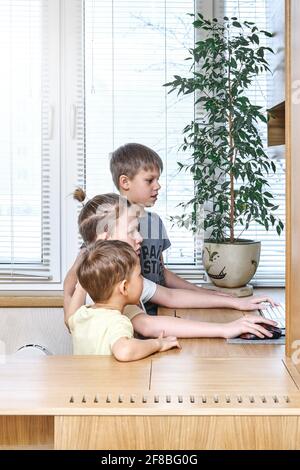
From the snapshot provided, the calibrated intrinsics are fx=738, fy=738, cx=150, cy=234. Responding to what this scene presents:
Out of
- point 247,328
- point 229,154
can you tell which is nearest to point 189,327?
point 247,328

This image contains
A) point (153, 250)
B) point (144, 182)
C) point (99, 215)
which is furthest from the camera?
point (153, 250)

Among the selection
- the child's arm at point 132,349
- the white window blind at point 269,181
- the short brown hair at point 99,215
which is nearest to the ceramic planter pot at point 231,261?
the white window blind at point 269,181

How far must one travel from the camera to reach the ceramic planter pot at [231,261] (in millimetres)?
2826

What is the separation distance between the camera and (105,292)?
73.2 inches

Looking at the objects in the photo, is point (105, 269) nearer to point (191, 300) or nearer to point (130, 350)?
point (130, 350)

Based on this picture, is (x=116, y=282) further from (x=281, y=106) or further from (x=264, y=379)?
(x=281, y=106)

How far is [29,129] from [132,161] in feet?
2.71

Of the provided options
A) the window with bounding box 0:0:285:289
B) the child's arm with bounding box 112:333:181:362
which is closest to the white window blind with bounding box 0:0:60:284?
the window with bounding box 0:0:285:289

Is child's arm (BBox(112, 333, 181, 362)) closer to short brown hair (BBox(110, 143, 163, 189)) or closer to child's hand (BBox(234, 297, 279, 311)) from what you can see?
child's hand (BBox(234, 297, 279, 311))

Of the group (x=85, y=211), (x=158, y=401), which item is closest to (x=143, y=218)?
(x=85, y=211)

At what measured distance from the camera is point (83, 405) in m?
1.30

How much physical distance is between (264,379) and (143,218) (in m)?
1.44

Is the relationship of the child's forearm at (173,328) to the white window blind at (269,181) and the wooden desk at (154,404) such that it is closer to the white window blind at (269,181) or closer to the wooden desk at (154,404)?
the wooden desk at (154,404)

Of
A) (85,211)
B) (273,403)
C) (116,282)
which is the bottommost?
(273,403)
